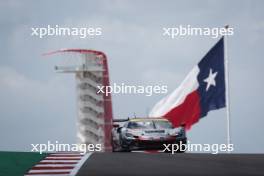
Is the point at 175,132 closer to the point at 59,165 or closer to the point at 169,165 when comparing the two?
the point at 169,165

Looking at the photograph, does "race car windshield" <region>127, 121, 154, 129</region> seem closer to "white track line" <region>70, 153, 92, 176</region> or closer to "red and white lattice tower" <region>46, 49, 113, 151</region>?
"white track line" <region>70, 153, 92, 176</region>

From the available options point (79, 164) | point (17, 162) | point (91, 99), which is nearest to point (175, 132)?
point (79, 164)

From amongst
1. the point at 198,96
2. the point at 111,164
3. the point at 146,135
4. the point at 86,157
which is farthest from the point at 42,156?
the point at 198,96

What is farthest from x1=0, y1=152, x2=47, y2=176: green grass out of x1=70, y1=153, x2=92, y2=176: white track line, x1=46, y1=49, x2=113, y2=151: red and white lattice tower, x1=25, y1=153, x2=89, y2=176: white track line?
x1=46, y1=49, x2=113, y2=151: red and white lattice tower

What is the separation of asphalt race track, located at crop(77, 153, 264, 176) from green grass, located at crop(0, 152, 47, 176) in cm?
136

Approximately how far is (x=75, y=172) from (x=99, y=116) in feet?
261

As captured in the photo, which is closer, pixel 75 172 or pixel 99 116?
pixel 75 172

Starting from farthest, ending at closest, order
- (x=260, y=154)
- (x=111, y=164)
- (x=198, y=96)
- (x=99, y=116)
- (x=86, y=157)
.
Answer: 1. (x=99, y=116)
2. (x=198, y=96)
3. (x=260, y=154)
4. (x=86, y=157)
5. (x=111, y=164)

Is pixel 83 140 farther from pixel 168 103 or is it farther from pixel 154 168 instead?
pixel 154 168

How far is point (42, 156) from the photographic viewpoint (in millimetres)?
18000

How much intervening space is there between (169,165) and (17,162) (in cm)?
368

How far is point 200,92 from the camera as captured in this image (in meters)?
30.0

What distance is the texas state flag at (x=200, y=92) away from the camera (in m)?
29.3

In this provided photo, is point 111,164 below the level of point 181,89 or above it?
below
